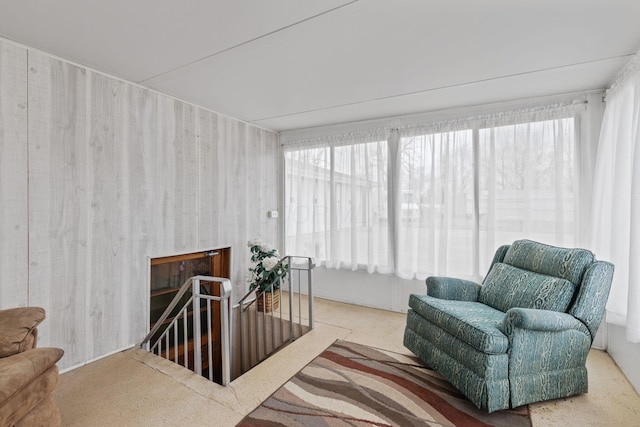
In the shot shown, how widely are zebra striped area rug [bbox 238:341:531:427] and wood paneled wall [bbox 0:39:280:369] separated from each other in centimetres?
161

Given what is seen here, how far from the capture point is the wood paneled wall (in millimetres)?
2074

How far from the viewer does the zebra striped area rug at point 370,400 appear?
1811 mm

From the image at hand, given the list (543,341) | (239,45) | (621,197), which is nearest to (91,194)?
(239,45)

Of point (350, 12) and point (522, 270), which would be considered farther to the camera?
point (522, 270)

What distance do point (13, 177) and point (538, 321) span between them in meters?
3.52

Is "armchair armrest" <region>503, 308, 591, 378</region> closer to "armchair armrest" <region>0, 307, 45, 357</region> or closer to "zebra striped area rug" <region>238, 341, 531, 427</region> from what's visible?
"zebra striped area rug" <region>238, 341, 531, 427</region>

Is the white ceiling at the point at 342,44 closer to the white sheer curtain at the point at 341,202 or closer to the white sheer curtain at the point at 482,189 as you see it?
the white sheer curtain at the point at 482,189

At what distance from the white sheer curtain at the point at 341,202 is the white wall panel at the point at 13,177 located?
283 centimetres

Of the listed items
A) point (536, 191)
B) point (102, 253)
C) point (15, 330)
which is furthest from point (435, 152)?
point (15, 330)

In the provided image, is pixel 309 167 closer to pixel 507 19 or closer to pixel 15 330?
pixel 507 19

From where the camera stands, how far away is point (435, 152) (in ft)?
11.2

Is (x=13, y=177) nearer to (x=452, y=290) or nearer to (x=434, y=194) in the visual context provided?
(x=452, y=290)

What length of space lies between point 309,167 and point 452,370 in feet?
9.71

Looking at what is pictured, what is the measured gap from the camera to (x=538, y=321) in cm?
182
